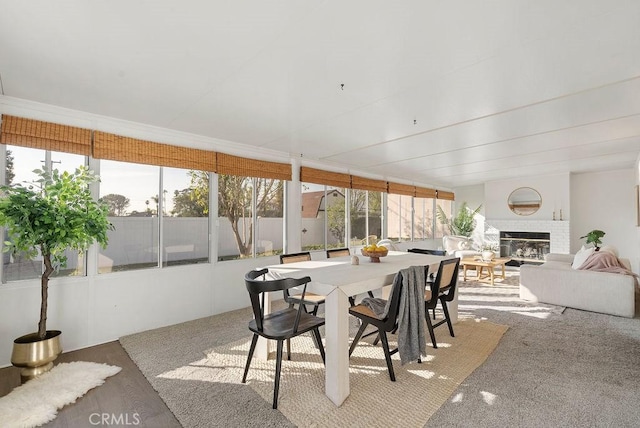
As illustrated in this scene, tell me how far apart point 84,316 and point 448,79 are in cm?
409

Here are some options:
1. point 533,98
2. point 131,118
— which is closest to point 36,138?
point 131,118

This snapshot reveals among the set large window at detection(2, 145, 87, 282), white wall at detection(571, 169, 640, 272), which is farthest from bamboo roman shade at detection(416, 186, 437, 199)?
large window at detection(2, 145, 87, 282)

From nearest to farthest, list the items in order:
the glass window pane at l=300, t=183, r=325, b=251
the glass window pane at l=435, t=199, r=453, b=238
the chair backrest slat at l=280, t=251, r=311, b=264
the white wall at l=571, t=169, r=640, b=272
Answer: the chair backrest slat at l=280, t=251, r=311, b=264 → the glass window pane at l=300, t=183, r=325, b=251 → the white wall at l=571, t=169, r=640, b=272 → the glass window pane at l=435, t=199, r=453, b=238

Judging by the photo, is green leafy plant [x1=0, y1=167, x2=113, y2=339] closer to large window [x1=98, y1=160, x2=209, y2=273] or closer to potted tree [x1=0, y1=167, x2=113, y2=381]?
potted tree [x1=0, y1=167, x2=113, y2=381]

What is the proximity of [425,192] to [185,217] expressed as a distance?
6551mm

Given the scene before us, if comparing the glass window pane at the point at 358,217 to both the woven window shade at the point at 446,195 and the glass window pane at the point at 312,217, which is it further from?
the woven window shade at the point at 446,195

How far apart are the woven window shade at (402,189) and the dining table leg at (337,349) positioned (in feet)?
17.5

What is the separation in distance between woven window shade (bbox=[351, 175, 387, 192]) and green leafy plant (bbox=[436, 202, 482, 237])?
10.5 ft

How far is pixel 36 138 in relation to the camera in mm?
2713

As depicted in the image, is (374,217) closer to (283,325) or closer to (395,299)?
(395,299)

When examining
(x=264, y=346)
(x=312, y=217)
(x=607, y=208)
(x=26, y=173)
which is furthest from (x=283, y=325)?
(x=607, y=208)

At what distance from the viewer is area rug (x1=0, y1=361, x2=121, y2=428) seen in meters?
1.87

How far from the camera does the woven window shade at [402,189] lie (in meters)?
7.07

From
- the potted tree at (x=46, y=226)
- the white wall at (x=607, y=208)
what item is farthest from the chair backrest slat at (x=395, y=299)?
the white wall at (x=607, y=208)
